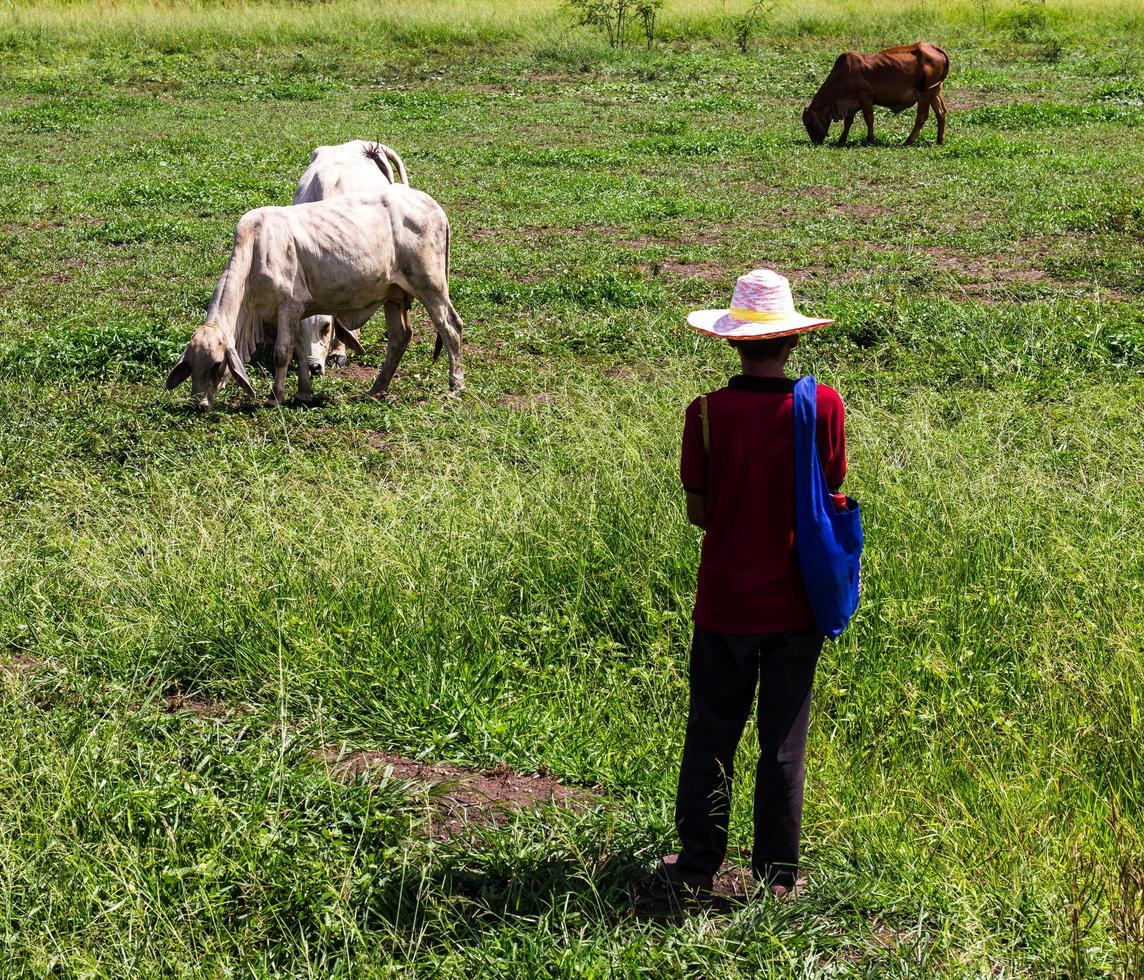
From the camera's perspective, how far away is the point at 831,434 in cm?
382

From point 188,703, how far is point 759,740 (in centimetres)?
240

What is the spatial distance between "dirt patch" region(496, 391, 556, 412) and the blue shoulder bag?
5591 millimetres

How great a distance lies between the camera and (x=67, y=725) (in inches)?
181

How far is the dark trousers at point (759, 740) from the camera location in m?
3.89

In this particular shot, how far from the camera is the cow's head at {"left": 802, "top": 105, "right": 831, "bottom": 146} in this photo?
20.6 metres

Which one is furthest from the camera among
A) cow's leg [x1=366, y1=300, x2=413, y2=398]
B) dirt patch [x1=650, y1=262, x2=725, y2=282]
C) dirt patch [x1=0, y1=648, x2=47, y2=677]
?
dirt patch [x1=650, y1=262, x2=725, y2=282]

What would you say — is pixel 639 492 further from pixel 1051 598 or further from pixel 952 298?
pixel 952 298

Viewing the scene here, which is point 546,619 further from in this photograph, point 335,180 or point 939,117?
point 939,117

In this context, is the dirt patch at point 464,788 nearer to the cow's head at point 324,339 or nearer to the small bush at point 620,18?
the cow's head at point 324,339

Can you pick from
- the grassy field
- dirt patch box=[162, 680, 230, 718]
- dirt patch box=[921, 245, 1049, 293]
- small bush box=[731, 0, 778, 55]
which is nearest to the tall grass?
small bush box=[731, 0, 778, 55]

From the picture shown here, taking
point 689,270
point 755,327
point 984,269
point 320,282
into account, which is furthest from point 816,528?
point 984,269

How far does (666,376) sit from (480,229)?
641 centimetres

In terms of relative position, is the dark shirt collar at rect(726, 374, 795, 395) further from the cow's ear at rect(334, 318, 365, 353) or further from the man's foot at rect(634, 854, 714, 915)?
the cow's ear at rect(334, 318, 365, 353)

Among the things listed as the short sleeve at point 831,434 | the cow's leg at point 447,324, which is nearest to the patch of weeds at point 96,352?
the cow's leg at point 447,324
